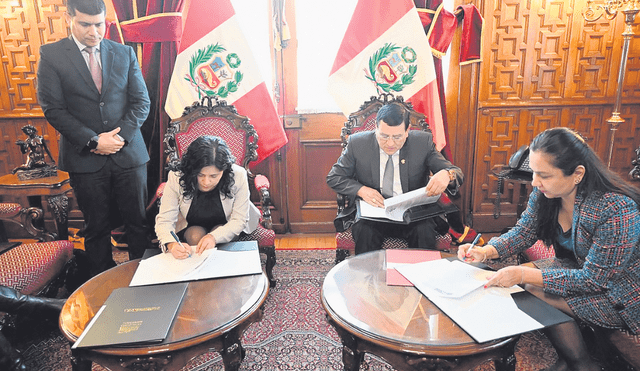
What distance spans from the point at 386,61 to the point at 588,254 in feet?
5.77

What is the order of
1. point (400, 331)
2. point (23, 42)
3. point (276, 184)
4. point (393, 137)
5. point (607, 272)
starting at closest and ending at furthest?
point (400, 331), point (607, 272), point (393, 137), point (23, 42), point (276, 184)

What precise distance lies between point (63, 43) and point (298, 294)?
1.74m

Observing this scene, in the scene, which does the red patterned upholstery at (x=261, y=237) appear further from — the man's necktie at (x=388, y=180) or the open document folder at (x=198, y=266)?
the man's necktie at (x=388, y=180)

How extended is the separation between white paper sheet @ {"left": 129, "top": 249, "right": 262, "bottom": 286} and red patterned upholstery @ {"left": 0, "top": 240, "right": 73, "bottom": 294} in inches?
24.9

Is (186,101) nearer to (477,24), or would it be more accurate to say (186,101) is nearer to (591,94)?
(477,24)

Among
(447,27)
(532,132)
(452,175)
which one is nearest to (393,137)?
(452,175)

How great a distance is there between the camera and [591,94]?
2791 mm

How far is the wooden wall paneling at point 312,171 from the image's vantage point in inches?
116

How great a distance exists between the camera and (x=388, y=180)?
2076 millimetres

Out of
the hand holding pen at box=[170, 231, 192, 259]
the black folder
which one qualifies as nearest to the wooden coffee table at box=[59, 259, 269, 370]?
the black folder

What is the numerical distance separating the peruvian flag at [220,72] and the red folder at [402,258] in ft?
4.60

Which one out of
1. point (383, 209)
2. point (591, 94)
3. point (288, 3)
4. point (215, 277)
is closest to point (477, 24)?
point (591, 94)

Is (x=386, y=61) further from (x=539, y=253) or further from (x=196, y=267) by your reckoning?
(x=196, y=267)

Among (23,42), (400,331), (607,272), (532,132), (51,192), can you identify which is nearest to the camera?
(400,331)
